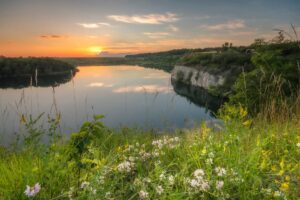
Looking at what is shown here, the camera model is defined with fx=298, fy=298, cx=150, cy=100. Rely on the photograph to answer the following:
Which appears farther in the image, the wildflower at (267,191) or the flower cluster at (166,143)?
the flower cluster at (166,143)

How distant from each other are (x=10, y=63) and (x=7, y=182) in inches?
3461

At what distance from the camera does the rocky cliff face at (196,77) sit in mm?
63125

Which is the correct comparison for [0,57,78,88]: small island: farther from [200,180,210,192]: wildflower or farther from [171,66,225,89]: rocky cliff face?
[200,180,210,192]: wildflower

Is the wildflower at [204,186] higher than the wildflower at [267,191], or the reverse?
the wildflower at [204,186]


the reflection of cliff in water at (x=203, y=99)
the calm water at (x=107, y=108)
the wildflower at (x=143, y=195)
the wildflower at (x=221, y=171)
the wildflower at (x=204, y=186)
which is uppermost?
the wildflower at (x=221, y=171)

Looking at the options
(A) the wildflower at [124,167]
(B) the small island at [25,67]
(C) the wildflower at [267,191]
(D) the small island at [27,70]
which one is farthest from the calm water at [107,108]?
(B) the small island at [25,67]

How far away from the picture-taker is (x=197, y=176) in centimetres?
284

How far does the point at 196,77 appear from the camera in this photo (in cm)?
7650

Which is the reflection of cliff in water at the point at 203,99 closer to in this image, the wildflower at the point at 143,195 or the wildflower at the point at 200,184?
the wildflower at the point at 200,184

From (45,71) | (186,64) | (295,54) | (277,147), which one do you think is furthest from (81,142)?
(45,71)

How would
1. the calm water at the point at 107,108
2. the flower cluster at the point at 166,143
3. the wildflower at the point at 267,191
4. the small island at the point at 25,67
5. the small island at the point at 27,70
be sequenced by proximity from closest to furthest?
the wildflower at the point at 267,191 < the flower cluster at the point at 166,143 < the calm water at the point at 107,108 < the small island at the point at 27,70 < the small island at the point at 25,67

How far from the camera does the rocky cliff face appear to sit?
63.1 metres

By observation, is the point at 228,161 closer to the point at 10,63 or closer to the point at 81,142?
the point at 81,142

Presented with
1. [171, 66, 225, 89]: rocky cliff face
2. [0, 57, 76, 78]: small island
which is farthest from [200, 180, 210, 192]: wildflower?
[0, 57, 76, 78]: small island
